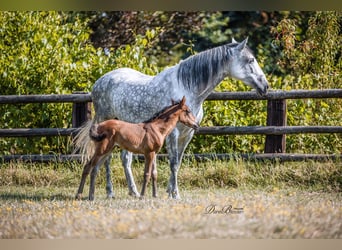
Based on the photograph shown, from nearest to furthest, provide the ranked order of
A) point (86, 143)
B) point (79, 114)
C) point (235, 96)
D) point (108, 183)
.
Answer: point (86, 143) → point (108, 183) → point (235, 96) → point (79, 114)

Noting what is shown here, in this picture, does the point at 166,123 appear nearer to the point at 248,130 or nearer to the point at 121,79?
the point at 121,79

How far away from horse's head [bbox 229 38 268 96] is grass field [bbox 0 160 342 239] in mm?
1415

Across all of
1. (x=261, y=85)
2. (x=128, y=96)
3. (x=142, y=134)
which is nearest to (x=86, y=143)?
(x=128, y=96)

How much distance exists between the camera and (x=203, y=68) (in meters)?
8.09

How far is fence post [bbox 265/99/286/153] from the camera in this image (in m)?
9.52

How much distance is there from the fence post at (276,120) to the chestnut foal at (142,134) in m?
2.18

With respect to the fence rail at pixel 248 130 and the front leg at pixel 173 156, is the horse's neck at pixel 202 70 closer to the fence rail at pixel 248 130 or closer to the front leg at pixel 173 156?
the front leg at pixel 173 156

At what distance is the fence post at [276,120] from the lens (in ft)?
31.2

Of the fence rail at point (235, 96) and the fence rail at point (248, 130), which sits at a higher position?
the fence rail at point (235, 96)

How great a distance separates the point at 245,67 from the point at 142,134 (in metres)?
1.60

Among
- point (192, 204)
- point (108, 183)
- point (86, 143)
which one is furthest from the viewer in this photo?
point (108, 183)

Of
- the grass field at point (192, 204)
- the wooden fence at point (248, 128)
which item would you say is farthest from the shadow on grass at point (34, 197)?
the wooden fence at point (248, 128)

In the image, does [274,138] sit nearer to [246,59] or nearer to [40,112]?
[246,59]

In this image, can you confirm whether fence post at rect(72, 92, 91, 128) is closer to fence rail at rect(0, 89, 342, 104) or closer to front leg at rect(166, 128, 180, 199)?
fence rail at rect(0, 89, 342, 104)
